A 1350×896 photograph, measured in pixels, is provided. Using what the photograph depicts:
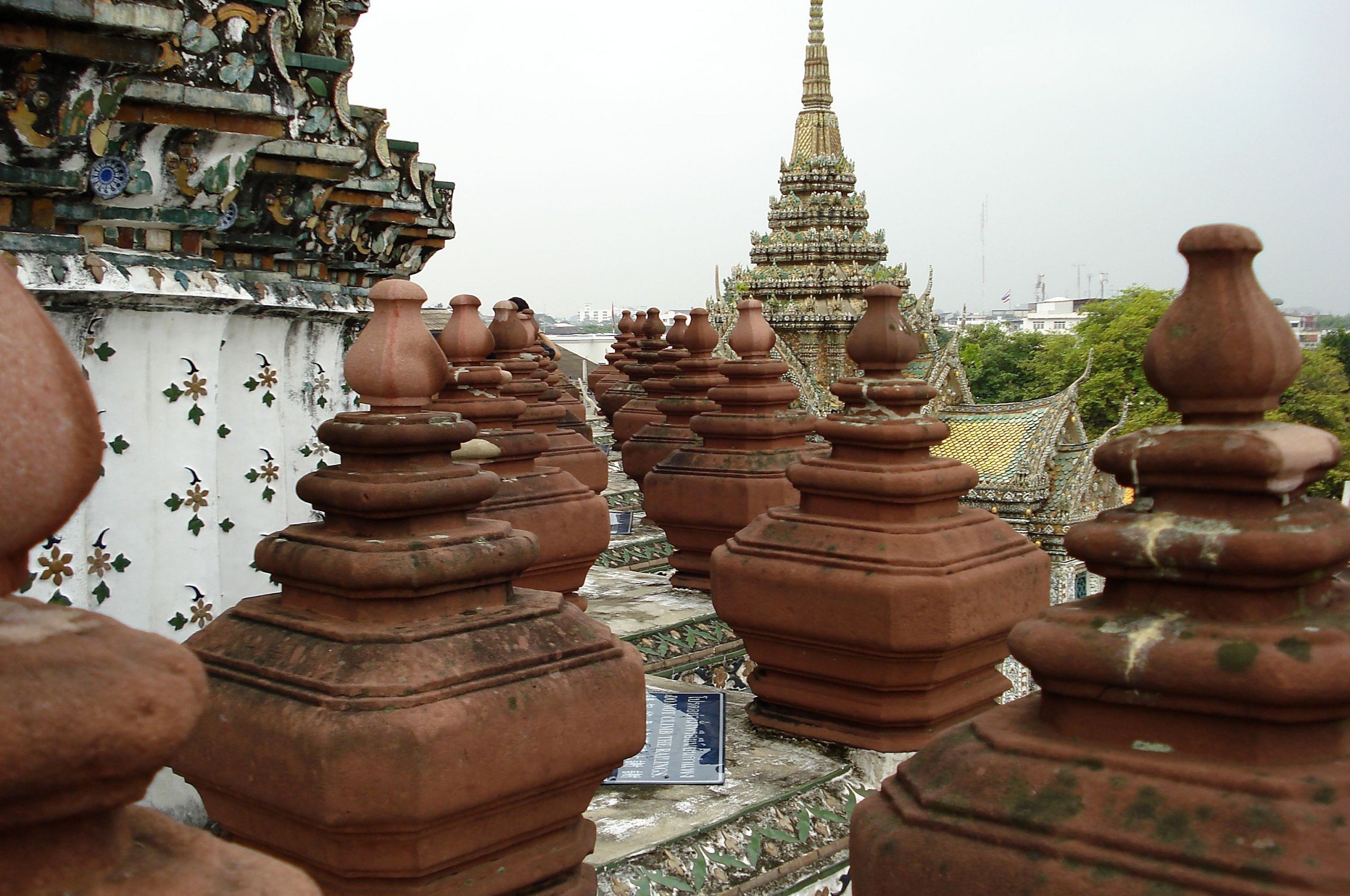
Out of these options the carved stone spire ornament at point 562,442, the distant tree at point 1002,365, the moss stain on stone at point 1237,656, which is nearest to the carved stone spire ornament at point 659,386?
the carved stone spire ornament at point 562,442

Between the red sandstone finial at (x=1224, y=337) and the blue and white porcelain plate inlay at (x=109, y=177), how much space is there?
2.83m

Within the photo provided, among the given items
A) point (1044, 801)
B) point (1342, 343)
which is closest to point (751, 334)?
point (1044, 801)

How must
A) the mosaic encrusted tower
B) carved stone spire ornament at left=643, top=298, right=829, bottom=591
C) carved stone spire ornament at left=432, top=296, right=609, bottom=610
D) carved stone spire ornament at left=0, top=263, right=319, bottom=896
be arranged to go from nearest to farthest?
carved stone spire ornament at left=0, top=263, right=319, bottom=896, carved stone spire ornament at left=432, top=296, right=609, bottom=610, carved stone spire ornament at left=643, top=298, right=829, bottom=591, the mosaic encrusted tower

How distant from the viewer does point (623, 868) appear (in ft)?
10.5

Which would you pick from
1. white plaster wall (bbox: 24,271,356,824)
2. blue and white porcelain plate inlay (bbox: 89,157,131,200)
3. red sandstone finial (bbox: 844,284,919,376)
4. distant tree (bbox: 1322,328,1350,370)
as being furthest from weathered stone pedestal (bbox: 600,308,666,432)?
distant tree (bbox: 1322,328,1350,370)

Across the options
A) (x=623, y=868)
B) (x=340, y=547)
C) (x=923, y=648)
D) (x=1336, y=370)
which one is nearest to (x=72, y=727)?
(x=340, y=547)

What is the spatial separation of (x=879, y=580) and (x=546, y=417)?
9.14 feet

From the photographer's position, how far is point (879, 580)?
3.83 m

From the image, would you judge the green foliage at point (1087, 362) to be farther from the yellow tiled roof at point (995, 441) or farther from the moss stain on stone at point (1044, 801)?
the moss stain on stone at point (1044, 801)

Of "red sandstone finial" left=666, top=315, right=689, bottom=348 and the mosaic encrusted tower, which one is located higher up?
the mosaic encrusted tower

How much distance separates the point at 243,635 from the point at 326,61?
3385mm

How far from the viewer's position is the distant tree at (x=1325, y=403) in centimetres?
3491

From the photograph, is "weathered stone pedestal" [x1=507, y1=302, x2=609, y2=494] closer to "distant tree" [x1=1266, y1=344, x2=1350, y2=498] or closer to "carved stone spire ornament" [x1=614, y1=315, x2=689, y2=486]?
"carved stone spire ornament" [x1=614, y1=315, x2=689, y2=486]

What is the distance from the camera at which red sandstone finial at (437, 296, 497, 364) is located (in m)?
5.17
